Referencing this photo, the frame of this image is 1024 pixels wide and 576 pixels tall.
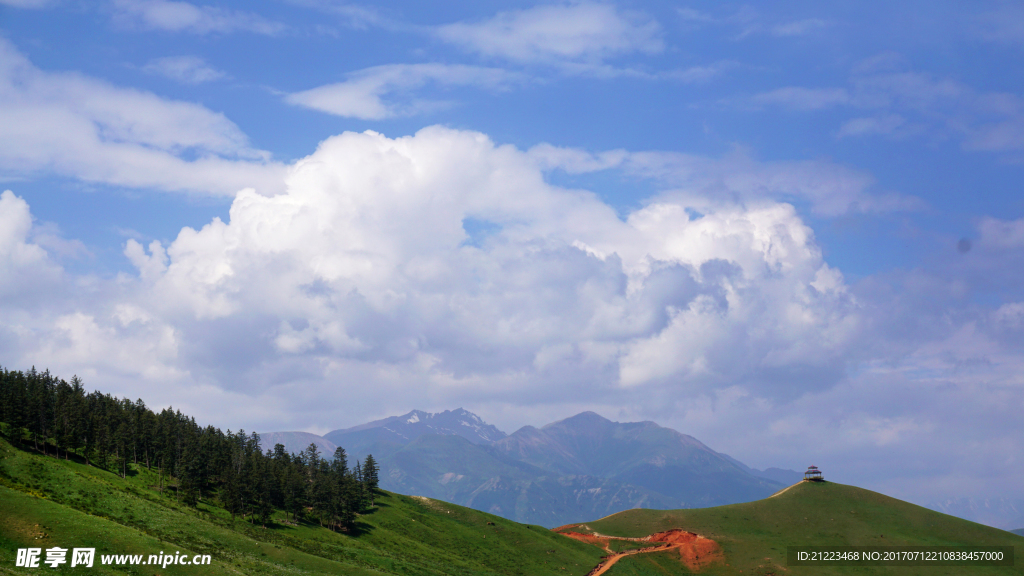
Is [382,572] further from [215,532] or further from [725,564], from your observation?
[725,564]

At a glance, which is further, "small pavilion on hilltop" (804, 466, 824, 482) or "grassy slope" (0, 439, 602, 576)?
"small pavilion on hilltop" (804, 466, 824, 482)

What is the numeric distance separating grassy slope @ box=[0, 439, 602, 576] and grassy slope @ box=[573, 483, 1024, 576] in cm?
2506

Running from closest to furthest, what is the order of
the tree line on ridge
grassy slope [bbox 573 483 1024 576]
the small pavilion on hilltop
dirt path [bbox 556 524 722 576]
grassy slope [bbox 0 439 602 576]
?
1. grassy slope [bbox 0 439 602 576]
2. the tree line on ridge
3. grassy slope [bbox 573 483 1024 576]
4. dirt path [bbox 556 524 722 576]
5. the small pavilion on hilltop

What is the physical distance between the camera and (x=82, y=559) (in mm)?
55188

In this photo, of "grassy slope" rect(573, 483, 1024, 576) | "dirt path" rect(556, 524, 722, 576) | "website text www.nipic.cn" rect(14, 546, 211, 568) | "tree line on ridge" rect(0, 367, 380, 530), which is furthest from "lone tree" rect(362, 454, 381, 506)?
"website text www.nipic.cn" rect(14, 546, 211, 568)

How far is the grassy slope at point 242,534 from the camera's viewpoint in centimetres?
6028

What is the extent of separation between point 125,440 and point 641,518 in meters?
128

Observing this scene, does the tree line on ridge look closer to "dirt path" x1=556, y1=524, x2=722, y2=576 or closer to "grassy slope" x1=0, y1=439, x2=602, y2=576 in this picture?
"grassy slope" x1=0, y1=439, x2=602, y2=576

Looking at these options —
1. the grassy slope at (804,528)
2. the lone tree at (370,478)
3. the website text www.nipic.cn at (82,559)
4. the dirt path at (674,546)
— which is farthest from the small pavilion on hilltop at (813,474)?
the website text www.nipic.cn at (82,559)

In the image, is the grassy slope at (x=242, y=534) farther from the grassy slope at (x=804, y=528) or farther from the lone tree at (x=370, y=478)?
the grassy slope at (x=804, y=528)

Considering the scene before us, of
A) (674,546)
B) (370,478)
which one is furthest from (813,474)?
(370,478)

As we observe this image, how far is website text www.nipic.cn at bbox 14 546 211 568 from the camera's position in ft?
175

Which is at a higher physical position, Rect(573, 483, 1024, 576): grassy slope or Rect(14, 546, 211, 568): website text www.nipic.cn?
Rect(14, 546, 211, 568): website text www.nipic.cn

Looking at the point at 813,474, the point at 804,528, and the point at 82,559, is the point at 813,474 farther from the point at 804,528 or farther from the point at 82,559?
the point at 82,559
